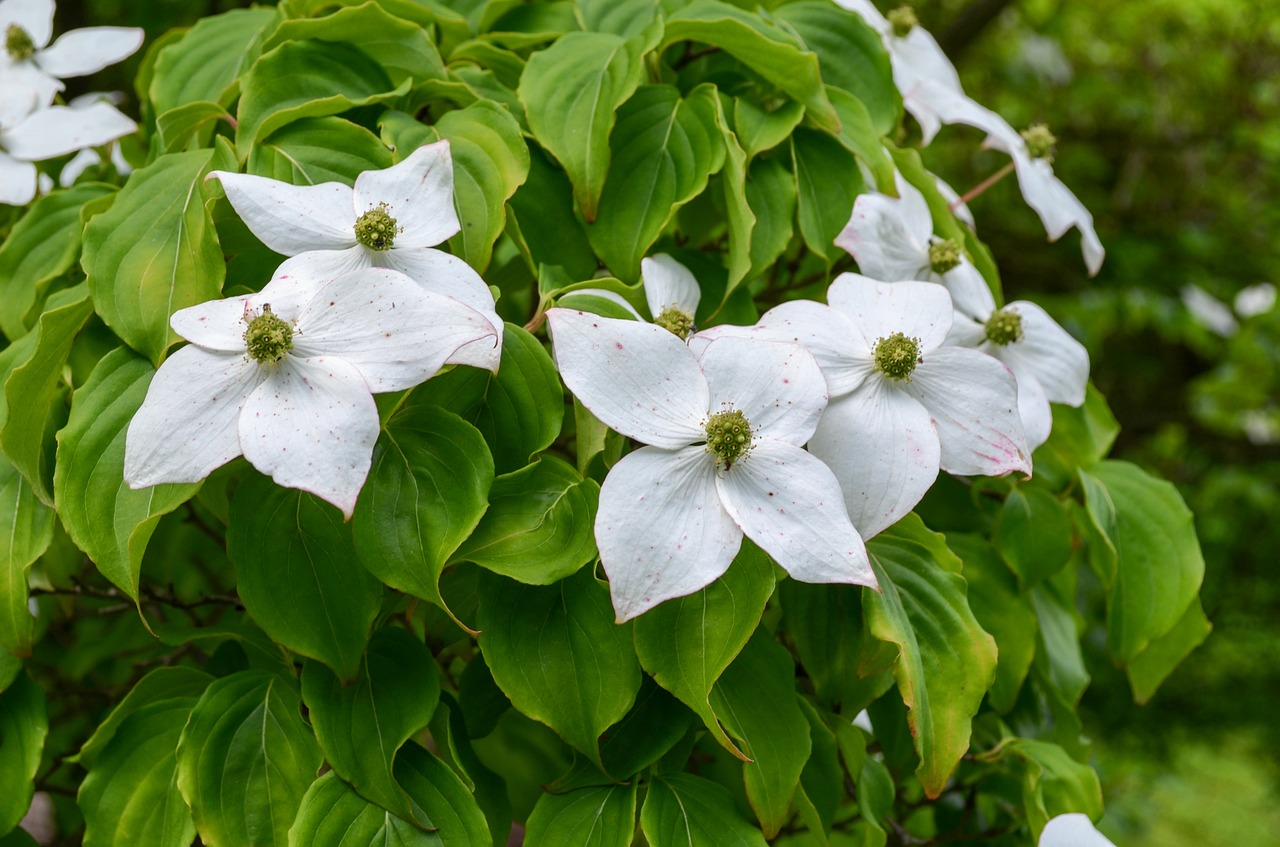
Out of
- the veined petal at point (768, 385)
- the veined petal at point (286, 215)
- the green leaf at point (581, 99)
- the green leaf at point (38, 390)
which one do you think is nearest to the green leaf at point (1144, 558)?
the veined petal at point (768, 385)

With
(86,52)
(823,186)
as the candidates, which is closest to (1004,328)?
(823,186)

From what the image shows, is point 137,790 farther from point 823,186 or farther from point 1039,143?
point 1039,143

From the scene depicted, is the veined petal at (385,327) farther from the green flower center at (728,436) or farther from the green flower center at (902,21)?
the green flower center at (902,21)

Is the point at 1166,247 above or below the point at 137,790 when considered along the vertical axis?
below

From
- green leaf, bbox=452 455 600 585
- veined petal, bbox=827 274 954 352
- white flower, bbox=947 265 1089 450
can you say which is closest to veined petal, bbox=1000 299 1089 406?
white flower, bbox=947 265 1089 450

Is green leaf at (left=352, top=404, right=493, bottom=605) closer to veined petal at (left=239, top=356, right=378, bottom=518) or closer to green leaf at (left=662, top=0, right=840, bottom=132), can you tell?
veined petal at (left=239, top=356, right=378, bottom=518)

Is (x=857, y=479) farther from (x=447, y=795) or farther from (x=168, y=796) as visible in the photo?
(x=168, y=796)

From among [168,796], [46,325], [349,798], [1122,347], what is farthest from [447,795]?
[1122,347]
